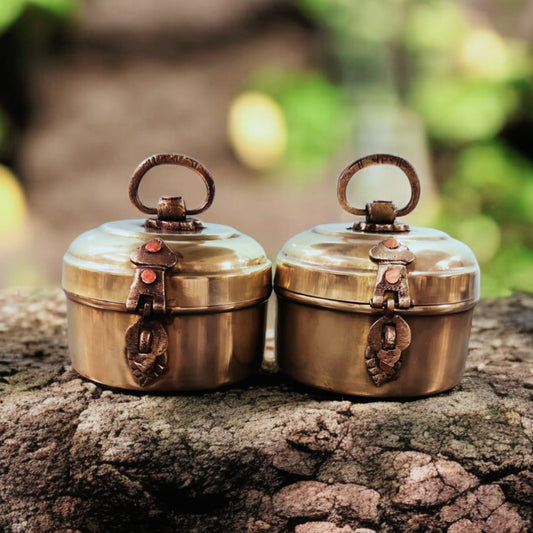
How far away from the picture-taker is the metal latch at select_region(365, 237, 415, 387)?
4.56 feet

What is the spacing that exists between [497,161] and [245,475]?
459cm

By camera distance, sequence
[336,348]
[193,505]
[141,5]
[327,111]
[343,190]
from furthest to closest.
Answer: [141,5] → [327,111] → [343,190] → [336,348] → [193,505]

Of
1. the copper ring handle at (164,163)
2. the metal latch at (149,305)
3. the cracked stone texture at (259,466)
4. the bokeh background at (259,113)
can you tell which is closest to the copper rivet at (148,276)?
the metal latch at (149,305)

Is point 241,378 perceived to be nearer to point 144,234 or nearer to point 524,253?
point 144,234

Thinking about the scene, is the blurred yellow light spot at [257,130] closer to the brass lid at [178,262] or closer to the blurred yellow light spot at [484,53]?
the blurred yellow light spot at [484,53]

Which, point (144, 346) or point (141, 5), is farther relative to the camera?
point (141, 5)

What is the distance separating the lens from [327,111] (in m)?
5.68

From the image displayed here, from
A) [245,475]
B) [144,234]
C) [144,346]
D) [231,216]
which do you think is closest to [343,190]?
[144,234]

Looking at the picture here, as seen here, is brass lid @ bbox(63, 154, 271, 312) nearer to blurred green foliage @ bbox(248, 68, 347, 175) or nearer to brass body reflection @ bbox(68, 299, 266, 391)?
brass body reflection @ bbox(68, 299, 266, 391)

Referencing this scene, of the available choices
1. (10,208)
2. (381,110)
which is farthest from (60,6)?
(381,110)

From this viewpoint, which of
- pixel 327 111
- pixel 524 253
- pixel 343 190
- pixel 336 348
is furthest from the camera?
pixel 327 111

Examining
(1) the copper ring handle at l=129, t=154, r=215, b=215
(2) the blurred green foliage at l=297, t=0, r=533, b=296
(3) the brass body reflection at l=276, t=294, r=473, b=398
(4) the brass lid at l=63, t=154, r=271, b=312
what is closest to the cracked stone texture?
(3) the brass body reflection at l=276, t=294, r=473, b=398

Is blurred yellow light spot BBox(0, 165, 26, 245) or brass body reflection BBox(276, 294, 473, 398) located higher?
brass body reflection BBox(276, 294, 473, 398)

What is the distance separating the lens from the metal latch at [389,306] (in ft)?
4.56
